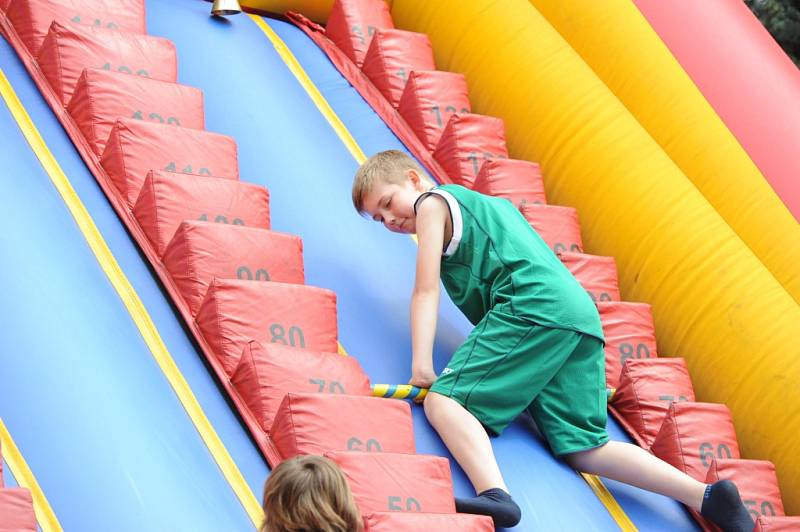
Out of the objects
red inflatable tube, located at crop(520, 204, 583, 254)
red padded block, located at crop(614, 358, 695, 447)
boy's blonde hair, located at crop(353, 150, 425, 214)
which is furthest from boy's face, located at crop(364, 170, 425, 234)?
red padded block, located at crop(614, 358, 695, 447)

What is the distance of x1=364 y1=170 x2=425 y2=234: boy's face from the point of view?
2516 millimetres

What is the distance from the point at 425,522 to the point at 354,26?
1.90 meters

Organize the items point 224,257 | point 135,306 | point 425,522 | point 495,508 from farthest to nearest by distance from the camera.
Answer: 1. point 224,257
2. point 135,306
3. point 495,508
4. point 425,522

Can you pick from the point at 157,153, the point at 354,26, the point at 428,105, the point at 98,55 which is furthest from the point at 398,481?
the point at 354,26

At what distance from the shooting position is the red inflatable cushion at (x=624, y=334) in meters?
2.82

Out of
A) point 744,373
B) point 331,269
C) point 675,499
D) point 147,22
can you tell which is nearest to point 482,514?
point 675,499

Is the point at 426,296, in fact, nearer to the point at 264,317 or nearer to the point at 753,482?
the point at 264,317

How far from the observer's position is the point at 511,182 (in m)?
3.09

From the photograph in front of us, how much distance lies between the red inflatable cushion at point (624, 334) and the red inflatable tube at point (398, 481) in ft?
2.58

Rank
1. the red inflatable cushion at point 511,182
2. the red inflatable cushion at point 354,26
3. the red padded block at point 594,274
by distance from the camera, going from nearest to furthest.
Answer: the red padded block at point 594,274
the red inflatable cushion at point 511,182
the red inflatable cushion at point 354,26

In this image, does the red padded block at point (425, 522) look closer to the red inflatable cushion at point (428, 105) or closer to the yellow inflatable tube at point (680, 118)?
the yellow inflatable tube at point (680, 118)

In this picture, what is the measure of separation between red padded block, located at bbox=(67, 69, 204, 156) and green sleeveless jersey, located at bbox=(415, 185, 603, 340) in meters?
0.66

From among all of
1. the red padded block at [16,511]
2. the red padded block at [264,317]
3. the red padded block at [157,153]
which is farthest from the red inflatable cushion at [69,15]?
the red padded block at [16,511]

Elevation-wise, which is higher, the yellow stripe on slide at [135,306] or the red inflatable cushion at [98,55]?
the red inflatable cushion at [98,55]
